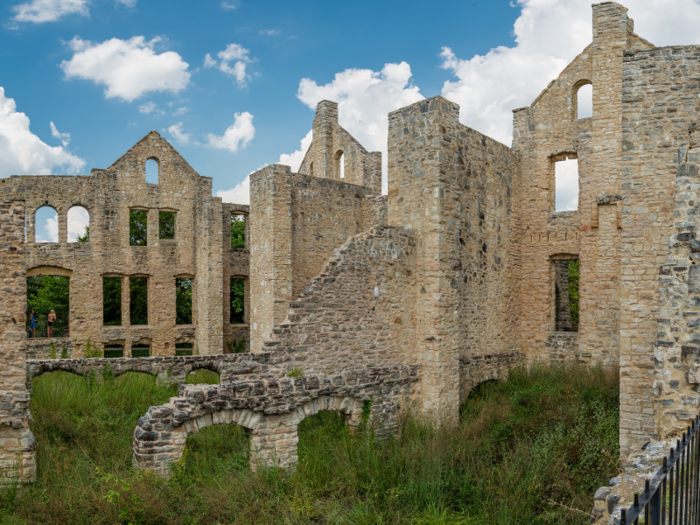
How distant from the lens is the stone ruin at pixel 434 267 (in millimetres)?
7250

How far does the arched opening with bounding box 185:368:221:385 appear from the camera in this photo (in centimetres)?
1290

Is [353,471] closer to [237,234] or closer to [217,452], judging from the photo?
[217,452]

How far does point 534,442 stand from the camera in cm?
830

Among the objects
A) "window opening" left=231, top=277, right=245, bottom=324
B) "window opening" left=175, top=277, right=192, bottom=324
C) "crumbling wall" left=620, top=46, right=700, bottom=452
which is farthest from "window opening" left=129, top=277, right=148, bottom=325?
"crumbling wall" left=620, top=46, right=700, bottom=452

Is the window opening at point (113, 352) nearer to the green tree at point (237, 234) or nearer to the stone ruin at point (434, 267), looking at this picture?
the stone ruin at point (434, 267)

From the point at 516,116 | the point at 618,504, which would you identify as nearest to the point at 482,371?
the point at 516,116

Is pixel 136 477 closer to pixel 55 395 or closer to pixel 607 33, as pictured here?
pixel 55 395

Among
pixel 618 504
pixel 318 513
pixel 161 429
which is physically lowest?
pixel 318 513

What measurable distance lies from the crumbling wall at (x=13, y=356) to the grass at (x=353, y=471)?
44 centimetres

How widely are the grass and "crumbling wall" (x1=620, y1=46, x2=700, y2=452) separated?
110cm

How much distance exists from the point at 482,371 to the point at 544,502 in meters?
4.88

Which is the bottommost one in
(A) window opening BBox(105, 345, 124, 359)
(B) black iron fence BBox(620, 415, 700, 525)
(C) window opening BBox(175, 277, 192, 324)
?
(A) window opening BBox(105, 345, 124, 359)

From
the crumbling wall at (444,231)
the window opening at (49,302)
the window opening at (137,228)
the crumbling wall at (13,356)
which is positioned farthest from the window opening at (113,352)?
the crumbling wall at (444,231)

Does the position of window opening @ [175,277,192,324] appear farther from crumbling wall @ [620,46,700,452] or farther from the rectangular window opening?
crumbling wall @ [620,46,700,452]
